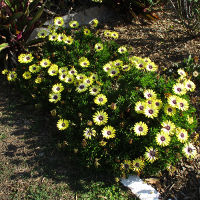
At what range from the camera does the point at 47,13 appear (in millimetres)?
4902

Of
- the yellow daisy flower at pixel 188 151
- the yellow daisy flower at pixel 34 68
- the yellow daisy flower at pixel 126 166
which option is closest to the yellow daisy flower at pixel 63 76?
the yellow daisy flower at pixel 34 68

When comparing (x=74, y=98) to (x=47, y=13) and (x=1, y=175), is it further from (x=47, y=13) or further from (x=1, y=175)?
(x=47, y=13)

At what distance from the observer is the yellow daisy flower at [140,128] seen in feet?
8.75

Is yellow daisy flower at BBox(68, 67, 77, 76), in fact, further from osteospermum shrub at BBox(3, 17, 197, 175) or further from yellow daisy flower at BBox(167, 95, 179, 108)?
yellow daisy flower at BBox(167, 95, 179, 108)

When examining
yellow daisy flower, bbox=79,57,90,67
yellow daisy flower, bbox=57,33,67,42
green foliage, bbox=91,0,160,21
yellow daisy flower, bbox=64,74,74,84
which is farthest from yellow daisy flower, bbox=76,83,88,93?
green foliage, bbox=91,0,160,21

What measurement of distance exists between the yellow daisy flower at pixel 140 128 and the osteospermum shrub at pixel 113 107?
0.03ft

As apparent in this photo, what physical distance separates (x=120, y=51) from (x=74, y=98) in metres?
1.01

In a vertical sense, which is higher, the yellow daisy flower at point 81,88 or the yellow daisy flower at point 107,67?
the yellow daisy flower at point 107,67

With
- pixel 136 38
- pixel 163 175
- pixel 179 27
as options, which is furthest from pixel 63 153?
pixel 179 27

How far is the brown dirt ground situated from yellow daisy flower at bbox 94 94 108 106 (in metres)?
0.80

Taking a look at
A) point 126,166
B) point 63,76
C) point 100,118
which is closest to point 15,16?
point 63,76

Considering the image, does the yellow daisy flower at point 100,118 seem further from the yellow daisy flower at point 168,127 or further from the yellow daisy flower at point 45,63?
the yellow daisy flower at point 45,63

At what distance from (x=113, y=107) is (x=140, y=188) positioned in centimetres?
91

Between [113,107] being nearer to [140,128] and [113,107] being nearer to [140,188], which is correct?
[140,128]
